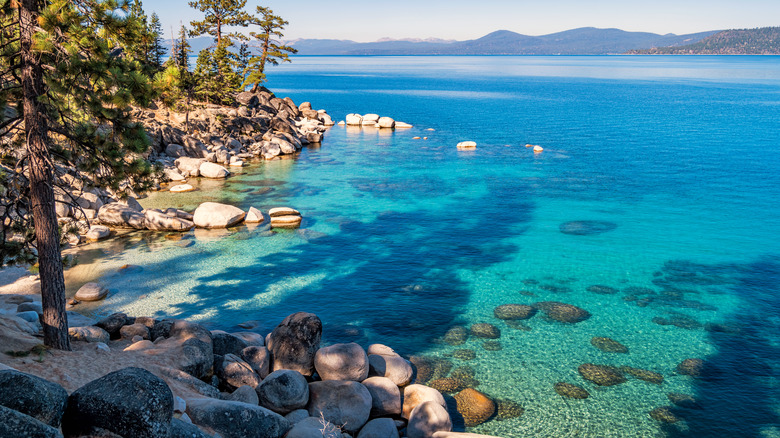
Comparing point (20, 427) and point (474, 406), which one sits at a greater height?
point (20, 427)

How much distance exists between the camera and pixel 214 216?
117 feet

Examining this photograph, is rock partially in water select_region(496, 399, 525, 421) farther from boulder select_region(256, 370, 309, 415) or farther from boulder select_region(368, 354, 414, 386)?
boulder select_region(256, 370, 309, 415)

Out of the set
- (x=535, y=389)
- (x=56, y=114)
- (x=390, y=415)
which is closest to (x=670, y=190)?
(x=535, y=389)

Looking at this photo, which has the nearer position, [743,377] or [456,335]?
[743,377]

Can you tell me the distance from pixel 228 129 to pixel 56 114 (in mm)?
50278

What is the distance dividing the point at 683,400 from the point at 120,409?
59.2 feet

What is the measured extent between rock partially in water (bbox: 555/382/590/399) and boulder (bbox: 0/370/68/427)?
1574cm

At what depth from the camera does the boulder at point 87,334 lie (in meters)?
17.2

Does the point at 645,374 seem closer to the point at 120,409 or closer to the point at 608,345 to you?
the point at 608,345

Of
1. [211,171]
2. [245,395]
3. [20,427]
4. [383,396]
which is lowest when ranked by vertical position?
[383,396]

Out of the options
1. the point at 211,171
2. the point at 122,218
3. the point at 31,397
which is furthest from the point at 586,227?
the point at 31,397

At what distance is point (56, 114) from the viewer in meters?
15.8

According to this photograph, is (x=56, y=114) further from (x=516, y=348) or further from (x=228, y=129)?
(x=228, y=129)

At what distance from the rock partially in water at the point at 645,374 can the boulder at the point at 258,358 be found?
13.7 meters
